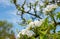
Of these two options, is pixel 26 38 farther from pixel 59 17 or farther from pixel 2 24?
pixel 2 24

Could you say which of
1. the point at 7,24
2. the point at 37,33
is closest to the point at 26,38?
the point at 37,33

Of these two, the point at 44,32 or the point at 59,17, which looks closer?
the point at 44,32

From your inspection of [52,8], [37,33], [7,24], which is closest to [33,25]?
[37,33]

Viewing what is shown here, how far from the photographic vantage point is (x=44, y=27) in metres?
1.50

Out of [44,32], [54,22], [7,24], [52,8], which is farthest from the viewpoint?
[7,24]

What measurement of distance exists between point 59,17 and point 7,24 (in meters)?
17.6

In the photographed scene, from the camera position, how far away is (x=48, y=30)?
1499 mm

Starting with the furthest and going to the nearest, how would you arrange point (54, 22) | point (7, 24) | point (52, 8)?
point (7, 24) < point (54, 22) < point (52, 8)

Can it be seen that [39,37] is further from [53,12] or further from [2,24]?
[2,24]

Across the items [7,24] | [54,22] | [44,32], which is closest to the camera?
[44,32]

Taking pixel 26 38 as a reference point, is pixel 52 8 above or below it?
above

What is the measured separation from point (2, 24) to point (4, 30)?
51 cm

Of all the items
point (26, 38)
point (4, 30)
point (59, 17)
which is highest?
point (59, 17)

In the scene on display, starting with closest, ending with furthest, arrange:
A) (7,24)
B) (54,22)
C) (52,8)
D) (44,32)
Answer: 1. (44,32)
2. (52,8)
3. (54,22)
4. (7,24)
